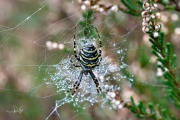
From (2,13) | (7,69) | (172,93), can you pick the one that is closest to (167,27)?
(172,93)

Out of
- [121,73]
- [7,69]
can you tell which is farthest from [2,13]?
[121,73]

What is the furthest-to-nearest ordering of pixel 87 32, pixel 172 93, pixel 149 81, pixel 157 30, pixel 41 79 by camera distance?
pixel 41 79, pixel 149 81, pixel 87 32, pixel 172 93, pixel 157 30

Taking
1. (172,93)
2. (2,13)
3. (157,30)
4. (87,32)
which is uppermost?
(2,13)

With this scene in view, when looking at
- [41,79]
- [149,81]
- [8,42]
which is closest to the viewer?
[149,81]

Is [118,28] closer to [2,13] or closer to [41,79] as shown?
[41,79]

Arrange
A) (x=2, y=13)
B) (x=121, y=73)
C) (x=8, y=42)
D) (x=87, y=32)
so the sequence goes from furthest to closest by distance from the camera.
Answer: (x=2, y=13)
(x=8, y=42)
(x=121, y=73)
(x=87, y=32)

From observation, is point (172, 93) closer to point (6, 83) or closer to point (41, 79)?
point (41, 79)

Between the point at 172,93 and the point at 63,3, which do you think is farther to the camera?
the point at 63,3

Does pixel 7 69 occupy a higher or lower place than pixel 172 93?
higher

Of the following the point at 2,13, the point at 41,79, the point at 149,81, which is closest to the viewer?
the point at 149,81
